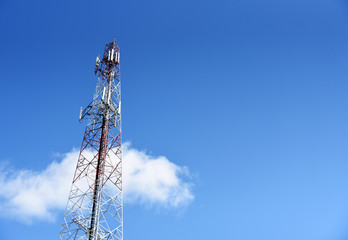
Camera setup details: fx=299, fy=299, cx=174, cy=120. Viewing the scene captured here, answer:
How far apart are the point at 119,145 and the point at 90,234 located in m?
10.3

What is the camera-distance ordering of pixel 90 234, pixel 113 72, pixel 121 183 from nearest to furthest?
pixel 90 234 < pixel 121 183 < pixel 113 72

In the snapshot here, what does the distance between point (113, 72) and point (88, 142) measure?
32.5 feet

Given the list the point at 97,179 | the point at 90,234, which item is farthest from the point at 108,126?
the point at 90,234

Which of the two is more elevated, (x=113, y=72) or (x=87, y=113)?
(x=113, y=72)

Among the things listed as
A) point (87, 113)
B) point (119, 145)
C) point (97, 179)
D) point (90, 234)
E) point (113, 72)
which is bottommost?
point (90, 234)

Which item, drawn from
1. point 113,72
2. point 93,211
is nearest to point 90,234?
point 93,211

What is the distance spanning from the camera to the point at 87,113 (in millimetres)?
35281

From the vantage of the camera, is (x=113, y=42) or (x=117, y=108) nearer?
(x=117, y=108)

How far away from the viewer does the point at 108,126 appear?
3456 centimetres

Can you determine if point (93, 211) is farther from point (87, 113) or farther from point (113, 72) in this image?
point (113, 72)

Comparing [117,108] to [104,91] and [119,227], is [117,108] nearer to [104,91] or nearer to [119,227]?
[104,91]

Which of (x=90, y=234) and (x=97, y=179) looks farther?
(x=97, y=179)

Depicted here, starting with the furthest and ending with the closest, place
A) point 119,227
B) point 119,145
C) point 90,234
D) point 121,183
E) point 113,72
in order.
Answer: point 113,72 < point 119,145 < point 121,183 < point 119,227 < point 90,234

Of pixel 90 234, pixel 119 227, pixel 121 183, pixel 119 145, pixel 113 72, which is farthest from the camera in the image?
pixel 113 72
